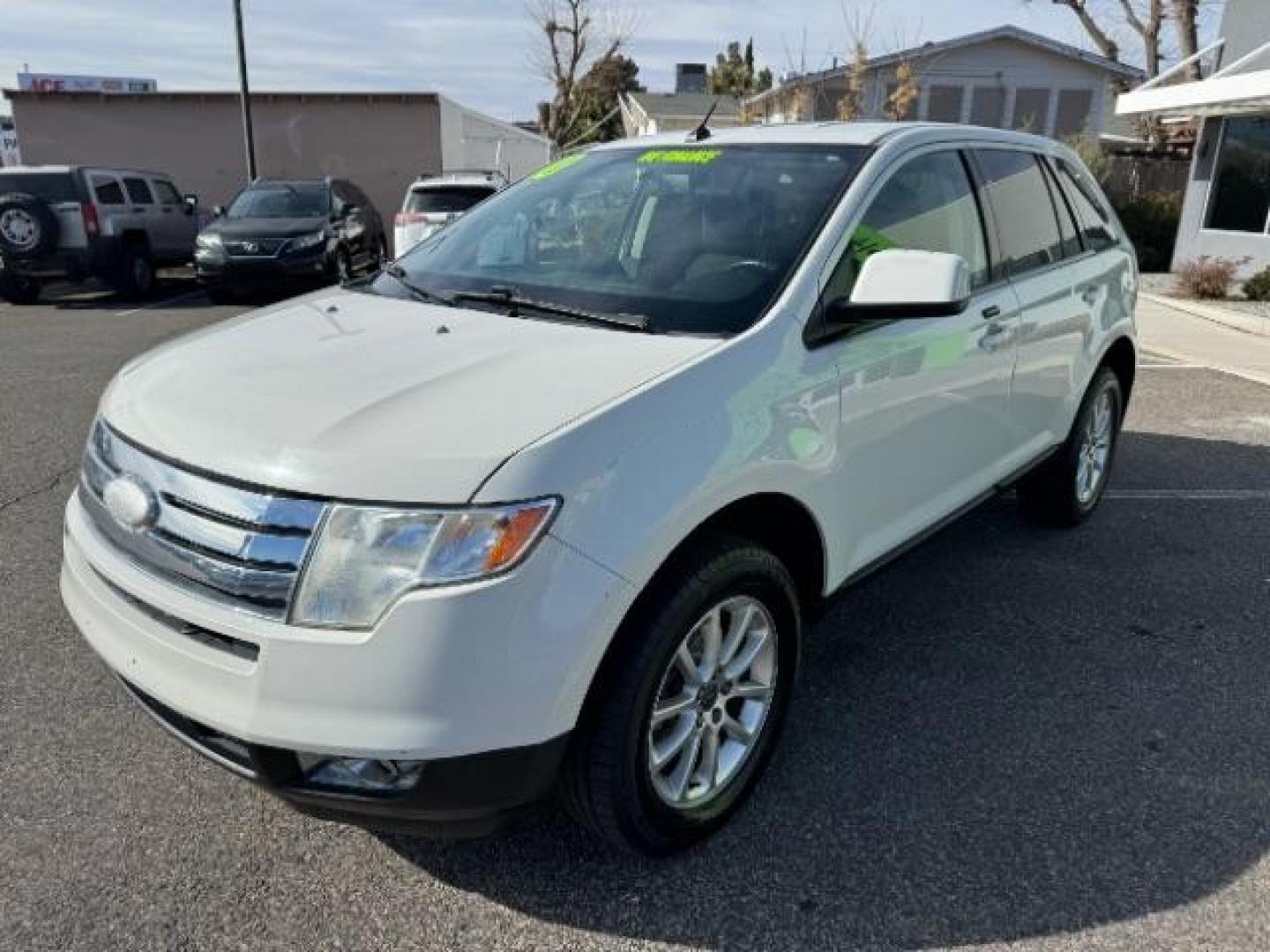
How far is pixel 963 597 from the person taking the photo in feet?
13.4

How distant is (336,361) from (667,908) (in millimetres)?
1546

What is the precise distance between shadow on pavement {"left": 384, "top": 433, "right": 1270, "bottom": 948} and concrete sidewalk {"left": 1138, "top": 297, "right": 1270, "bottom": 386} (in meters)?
5.91

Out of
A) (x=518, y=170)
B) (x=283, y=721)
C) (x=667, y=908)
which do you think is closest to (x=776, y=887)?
(x=667, y=908)

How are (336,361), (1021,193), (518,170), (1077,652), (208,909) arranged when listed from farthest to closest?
(518,170)
(1021,193)
(1077,652)
(336,361)
(208,909)

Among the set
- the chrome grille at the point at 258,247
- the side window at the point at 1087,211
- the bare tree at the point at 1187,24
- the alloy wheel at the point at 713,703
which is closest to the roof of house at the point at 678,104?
the bare tree at the point at 1187,24

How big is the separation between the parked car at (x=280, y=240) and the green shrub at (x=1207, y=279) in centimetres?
1126

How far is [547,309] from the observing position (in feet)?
9.38

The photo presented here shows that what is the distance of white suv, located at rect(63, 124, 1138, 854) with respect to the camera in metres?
1.96

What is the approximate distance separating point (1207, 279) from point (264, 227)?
12.6 m

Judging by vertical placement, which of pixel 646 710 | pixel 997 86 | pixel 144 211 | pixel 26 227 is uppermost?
pixel 997 86

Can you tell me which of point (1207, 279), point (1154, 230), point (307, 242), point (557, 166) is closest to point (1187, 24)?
point (1154, 230)

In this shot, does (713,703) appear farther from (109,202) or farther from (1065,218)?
(109,202)

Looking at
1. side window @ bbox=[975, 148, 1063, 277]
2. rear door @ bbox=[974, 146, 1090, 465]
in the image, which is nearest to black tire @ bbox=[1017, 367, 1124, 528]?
rear door @ bbox=[974, 146, 1090, 465]

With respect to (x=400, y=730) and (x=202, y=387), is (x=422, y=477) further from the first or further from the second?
(x=202, y=387)
